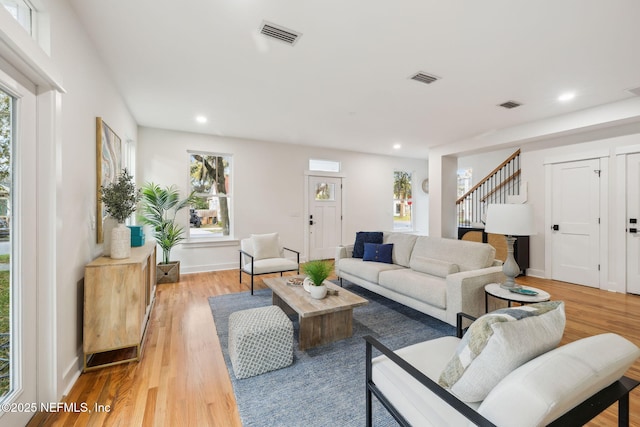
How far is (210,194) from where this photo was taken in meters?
5.43

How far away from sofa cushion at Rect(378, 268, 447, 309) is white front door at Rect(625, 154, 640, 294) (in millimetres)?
3177

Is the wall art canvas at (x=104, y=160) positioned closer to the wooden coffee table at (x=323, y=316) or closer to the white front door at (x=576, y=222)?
the wooden coffee table at (x=323, y=316)

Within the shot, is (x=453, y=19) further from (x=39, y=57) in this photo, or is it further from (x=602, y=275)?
(x=602, y=275)

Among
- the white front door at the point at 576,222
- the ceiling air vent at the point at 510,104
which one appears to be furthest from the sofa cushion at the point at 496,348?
the white front door at the point at 576,222

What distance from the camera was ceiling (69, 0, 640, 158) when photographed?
80.0 inches

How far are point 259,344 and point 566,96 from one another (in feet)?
14.8

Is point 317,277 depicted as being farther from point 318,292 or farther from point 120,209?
point 120,209

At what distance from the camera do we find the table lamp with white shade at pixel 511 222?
2430 millimetres

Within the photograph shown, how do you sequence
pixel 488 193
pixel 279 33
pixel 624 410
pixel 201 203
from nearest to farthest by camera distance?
pixel 624 410
pixel 279 33
pixel 201 203
pixel 488 193

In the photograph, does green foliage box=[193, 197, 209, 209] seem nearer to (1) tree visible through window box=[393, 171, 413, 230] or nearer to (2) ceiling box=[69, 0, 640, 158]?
(2) ceiling box=[69, 0, 640, 158]

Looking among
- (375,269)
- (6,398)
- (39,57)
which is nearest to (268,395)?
(6,398)

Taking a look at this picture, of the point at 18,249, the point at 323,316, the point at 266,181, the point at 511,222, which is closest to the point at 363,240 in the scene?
the point at 323,316

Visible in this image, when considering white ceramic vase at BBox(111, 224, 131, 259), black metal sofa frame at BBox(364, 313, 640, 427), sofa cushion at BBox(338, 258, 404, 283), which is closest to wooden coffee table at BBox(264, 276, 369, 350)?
sofa cushion at BBox(338, 258, 404, 283)

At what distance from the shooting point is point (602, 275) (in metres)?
4.18
